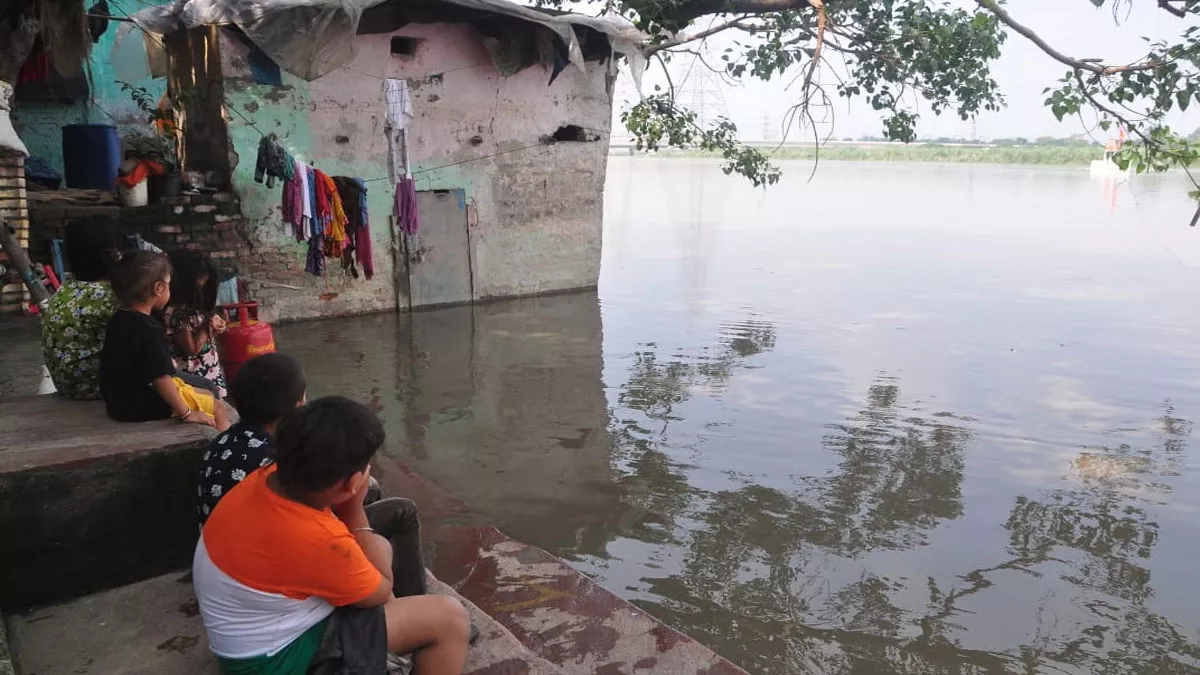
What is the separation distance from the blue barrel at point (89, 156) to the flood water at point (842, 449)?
3.14m

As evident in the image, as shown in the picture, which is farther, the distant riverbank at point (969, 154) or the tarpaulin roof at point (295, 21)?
the distant riverbank at point (969, 154)

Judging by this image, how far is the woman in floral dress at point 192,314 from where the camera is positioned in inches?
154

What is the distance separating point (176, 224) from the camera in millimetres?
8422

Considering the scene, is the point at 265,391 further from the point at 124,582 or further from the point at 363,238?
the point at 363,238

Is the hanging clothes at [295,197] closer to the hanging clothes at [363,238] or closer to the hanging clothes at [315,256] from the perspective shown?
the hanging clothes at [315,256]

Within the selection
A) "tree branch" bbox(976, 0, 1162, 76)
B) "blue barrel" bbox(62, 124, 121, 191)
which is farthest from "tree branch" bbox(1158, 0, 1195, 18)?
"blue barrel" bbox(62, 124, 121, 191)

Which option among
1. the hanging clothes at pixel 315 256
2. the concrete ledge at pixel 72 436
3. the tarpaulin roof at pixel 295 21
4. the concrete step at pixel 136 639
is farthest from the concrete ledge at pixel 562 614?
the tarpaulin roof at pixel 295 21

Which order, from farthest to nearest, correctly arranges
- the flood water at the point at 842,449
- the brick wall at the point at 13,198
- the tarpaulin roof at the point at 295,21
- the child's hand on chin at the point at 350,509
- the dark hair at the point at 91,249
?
the tarpaulin roof at the point at 295,21 → the brick wall at the point at 13,198 → the dark hair at the point at 91,249 → the flood water at the point at 842,449 → the child's hand on chin at the point at 350,509

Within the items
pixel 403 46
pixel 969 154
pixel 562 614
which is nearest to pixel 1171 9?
pixel 562 614

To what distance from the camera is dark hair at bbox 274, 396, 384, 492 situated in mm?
1906

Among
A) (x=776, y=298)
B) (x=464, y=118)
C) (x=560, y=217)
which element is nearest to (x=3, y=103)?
(x=464, y=118)

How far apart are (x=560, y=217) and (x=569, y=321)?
180cm

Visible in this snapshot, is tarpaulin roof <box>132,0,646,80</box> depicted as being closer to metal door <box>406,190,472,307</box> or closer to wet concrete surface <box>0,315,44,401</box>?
metal door <box>406,190,472,307</box>

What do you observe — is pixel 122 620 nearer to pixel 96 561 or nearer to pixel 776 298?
pixel 96 561
